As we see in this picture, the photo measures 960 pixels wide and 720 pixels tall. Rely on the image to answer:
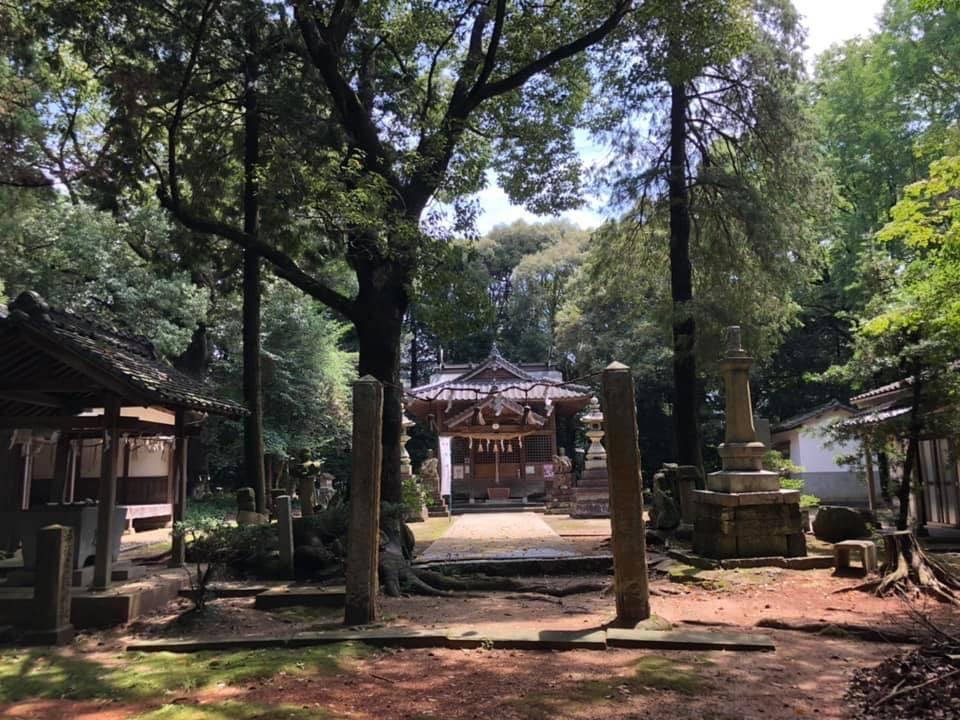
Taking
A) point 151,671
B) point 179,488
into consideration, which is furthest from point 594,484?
point 151,671

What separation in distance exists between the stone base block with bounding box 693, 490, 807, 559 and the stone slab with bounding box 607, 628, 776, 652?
4.16 m

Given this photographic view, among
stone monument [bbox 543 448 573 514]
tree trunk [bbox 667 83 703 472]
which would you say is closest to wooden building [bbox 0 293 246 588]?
tree trunk [bbox 667 83 703 472]

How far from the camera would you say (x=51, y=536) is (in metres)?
6.45

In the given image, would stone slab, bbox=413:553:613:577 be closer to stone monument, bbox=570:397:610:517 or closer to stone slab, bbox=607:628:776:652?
stone slab, bbox=607:628:776:652

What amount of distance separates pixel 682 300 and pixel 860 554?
20.7 ft

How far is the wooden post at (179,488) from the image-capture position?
31.6ft

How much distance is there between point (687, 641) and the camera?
5535 millimetres

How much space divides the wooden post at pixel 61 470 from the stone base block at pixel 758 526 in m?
9.30

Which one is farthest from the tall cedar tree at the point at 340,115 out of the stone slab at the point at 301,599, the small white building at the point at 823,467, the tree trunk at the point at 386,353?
the small white building at the point at 823,467

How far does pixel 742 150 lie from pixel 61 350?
527 inches

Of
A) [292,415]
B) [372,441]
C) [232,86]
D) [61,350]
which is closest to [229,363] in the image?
[292,415]

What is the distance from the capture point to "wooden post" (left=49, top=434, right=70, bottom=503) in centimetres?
897

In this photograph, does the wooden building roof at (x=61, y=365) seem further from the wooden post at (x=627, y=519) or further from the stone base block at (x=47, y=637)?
the wooden post at (x=627, y=519)

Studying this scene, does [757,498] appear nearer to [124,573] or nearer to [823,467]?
[124,573]
